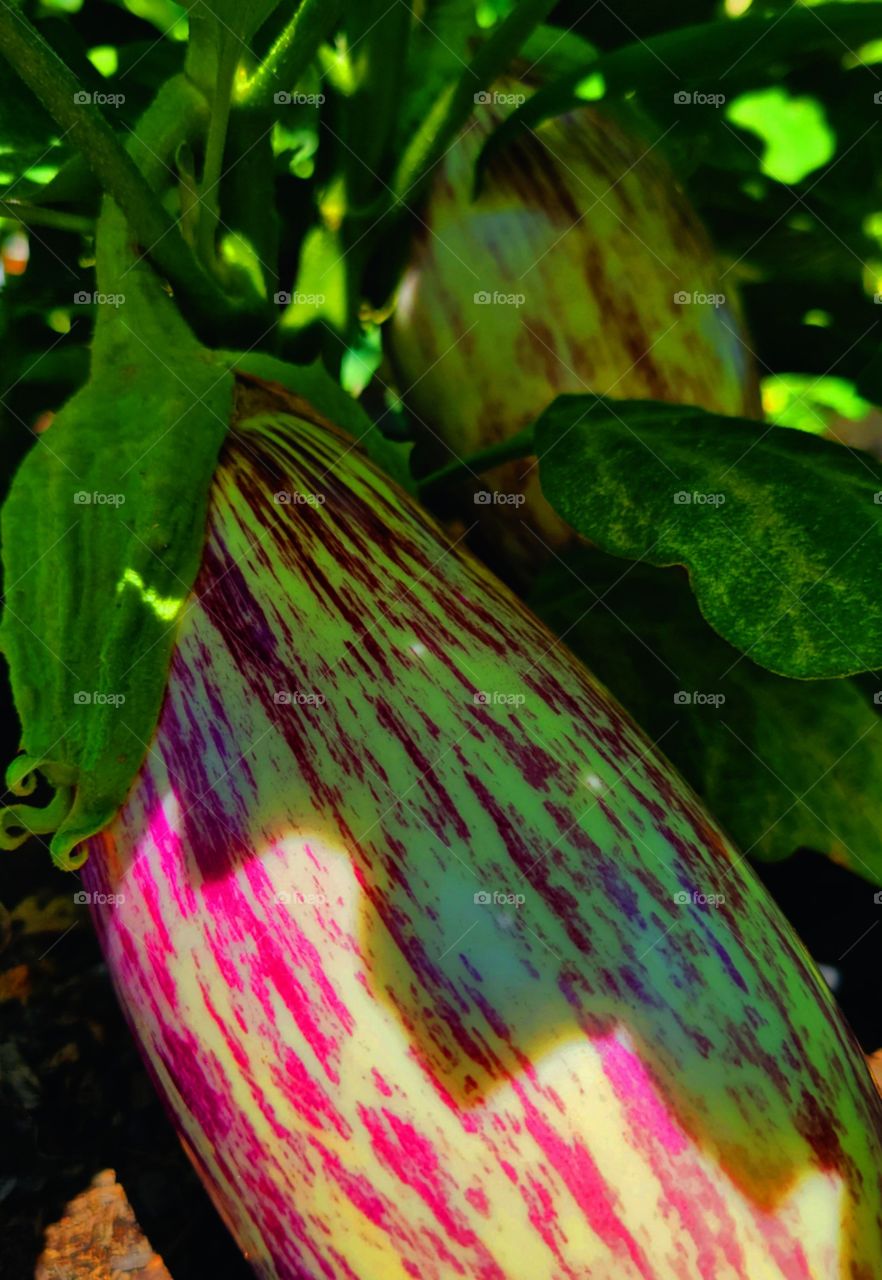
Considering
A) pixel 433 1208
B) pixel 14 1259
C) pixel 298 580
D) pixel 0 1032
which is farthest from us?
pixel 0 1032

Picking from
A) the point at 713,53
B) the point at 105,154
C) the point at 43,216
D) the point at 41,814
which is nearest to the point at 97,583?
the point at 41,814

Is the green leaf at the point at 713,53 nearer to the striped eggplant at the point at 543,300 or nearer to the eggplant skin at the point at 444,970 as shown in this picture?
the striped eggplant at the point at 543,300

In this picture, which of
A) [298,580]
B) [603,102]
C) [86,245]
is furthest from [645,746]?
[86,245]

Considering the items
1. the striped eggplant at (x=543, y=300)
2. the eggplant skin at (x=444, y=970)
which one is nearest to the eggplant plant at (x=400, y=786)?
the eggplant skin at (x=444, y=970)

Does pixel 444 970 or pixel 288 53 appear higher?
pixel 288 53

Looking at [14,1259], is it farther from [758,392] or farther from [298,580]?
[758,392]

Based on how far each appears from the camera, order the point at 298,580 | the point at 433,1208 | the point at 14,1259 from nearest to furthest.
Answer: the point at 433,1208 → the point at 298,580 → the point at 14,1259

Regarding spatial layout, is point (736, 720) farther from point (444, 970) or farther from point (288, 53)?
point (288, 53)
